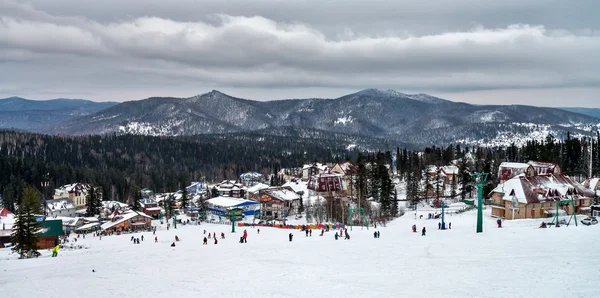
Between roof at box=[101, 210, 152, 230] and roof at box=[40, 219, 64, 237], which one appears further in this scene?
roof at box=[101, 210, 152, 230]

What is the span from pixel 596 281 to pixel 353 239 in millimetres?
24711

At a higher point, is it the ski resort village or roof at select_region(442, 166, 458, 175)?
roof at select_region(442, 166, 458, 175)

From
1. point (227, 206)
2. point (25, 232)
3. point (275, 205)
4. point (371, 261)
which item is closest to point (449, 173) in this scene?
point (275, 205)

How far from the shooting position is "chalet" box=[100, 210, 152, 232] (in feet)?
260

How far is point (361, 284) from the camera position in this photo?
22.6 metres

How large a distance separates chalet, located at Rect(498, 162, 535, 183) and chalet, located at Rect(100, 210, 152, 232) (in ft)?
207

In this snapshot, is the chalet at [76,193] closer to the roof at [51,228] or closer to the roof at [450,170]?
the roof at [51,228]

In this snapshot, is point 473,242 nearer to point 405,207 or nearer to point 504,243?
point 504,243

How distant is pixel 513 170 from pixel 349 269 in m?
63.9

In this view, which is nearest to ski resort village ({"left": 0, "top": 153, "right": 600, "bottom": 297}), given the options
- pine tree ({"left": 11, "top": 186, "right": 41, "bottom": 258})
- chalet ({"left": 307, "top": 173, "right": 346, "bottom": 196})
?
pine tree ({"left": 11, "top": 186, "right": 41, "bottom": 258})

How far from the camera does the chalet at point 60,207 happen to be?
10744 cm

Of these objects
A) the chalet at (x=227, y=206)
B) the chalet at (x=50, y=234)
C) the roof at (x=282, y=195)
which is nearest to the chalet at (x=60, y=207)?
the chalet at (x=227, y=206)

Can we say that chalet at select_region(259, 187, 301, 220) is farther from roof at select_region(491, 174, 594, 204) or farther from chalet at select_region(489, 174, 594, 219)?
roof at select_region(491, 174, 594, 204)

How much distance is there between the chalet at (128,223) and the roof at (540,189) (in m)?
57.2
